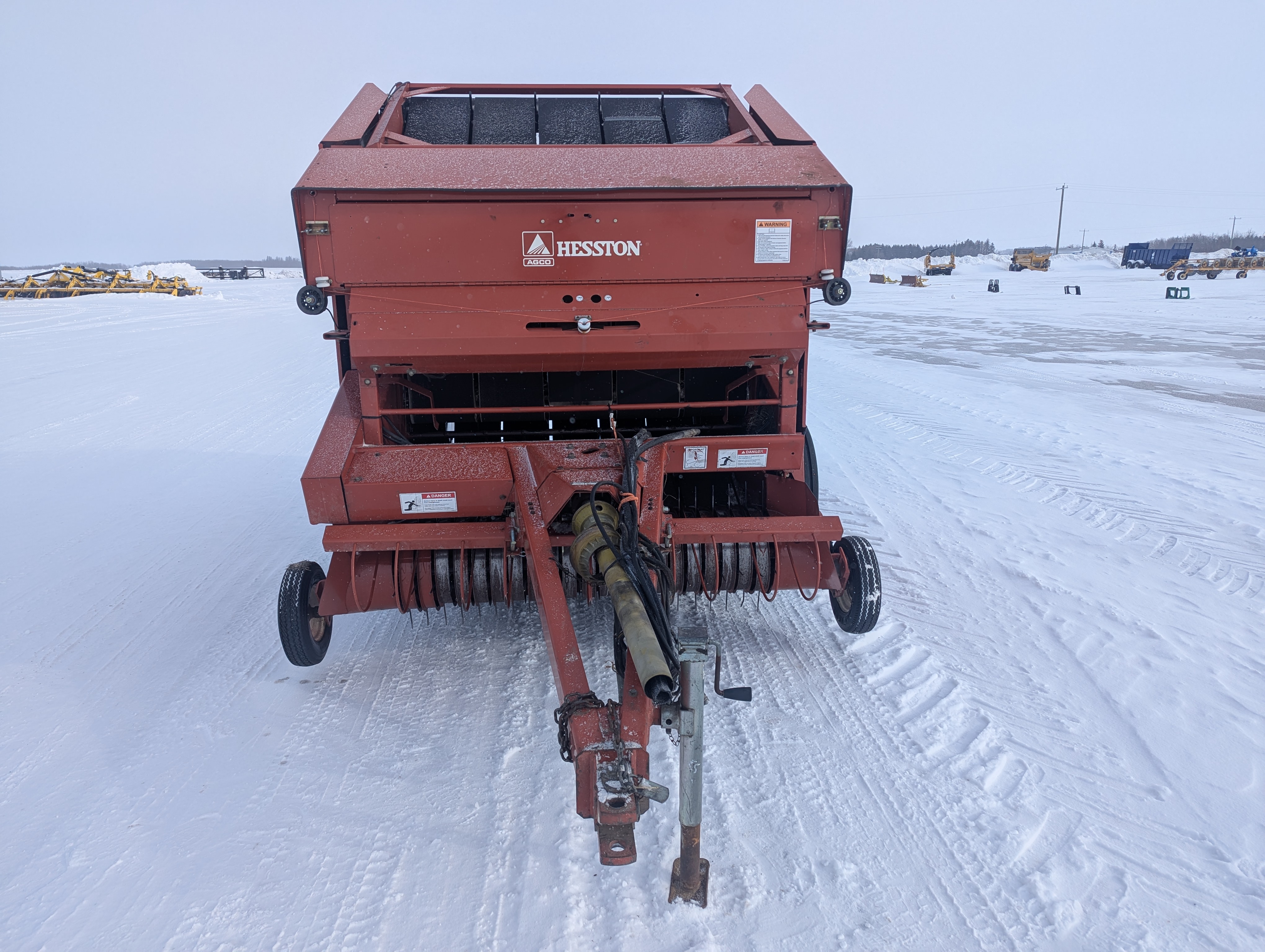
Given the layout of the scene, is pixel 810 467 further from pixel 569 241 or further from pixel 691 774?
pixel 691 774

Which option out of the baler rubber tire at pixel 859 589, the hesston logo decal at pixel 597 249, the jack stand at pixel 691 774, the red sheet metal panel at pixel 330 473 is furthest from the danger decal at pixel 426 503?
the baler rubber tire at pixel 859 589

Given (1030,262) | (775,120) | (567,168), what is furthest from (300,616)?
(1030,262)

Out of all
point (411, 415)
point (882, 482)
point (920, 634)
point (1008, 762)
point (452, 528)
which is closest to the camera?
point (1008, 762)

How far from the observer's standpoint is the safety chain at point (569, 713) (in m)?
2.07

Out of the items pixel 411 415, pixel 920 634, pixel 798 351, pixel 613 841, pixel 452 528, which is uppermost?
pixel 798 351

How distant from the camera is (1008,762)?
2662 millimetres

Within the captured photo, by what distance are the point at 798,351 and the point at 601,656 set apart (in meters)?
1.63

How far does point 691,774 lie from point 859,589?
1.68m

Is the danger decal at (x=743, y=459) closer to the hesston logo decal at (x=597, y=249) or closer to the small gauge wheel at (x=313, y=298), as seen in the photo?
the hesston logo decal at (x=597, y=249)

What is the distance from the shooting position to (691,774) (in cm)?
196

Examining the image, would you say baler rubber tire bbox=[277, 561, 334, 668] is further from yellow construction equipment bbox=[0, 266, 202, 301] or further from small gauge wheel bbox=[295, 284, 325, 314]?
yellow construction equipment bbox=[0, 266, 202, 301]

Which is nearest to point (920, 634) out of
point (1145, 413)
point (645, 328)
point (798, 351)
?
point (798, 351)

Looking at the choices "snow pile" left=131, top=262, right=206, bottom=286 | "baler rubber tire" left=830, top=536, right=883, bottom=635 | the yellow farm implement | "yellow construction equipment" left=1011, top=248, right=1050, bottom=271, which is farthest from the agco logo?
"yellow construction equipment" left=1011, top=248, right=1050, bottom=271

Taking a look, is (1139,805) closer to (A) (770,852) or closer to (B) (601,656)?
(A) (770,852)
